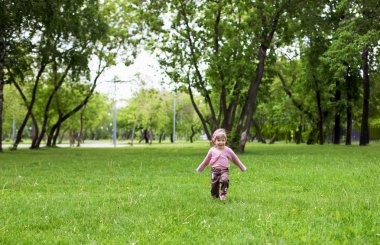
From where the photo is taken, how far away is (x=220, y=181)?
869 centimetres

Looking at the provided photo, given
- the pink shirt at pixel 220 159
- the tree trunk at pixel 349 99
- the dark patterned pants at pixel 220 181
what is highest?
the tree trunk at pixel 349 99

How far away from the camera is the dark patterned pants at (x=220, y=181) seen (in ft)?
28.4

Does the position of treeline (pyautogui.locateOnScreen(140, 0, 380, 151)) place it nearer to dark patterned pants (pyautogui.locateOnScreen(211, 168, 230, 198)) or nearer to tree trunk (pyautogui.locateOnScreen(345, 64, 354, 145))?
tree trunk (pyautogui.locateOnScreen(345, 64, 354, 145))

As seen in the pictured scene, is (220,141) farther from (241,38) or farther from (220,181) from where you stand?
(241,38)

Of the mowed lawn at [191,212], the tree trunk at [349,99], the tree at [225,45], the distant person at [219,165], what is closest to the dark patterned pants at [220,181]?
the distant person at [219,165]

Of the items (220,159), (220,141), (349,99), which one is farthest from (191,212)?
(349,99)

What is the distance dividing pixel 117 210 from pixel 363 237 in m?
4.06

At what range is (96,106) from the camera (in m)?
63.2

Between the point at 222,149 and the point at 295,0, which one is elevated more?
the point at 295,0

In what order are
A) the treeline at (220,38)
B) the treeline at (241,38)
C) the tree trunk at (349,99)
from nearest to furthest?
the treeline at (220,38) < the treeline at (241,38) < the tree trunk at (349,99)

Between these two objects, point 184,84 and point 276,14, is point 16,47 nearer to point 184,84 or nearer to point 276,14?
point 184,84

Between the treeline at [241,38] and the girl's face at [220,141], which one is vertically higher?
the treeline at [241,38]

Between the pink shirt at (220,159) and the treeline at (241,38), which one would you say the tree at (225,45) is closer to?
the treeline at (241,38)

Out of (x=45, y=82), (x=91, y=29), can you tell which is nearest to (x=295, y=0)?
(x=91, y=29)
